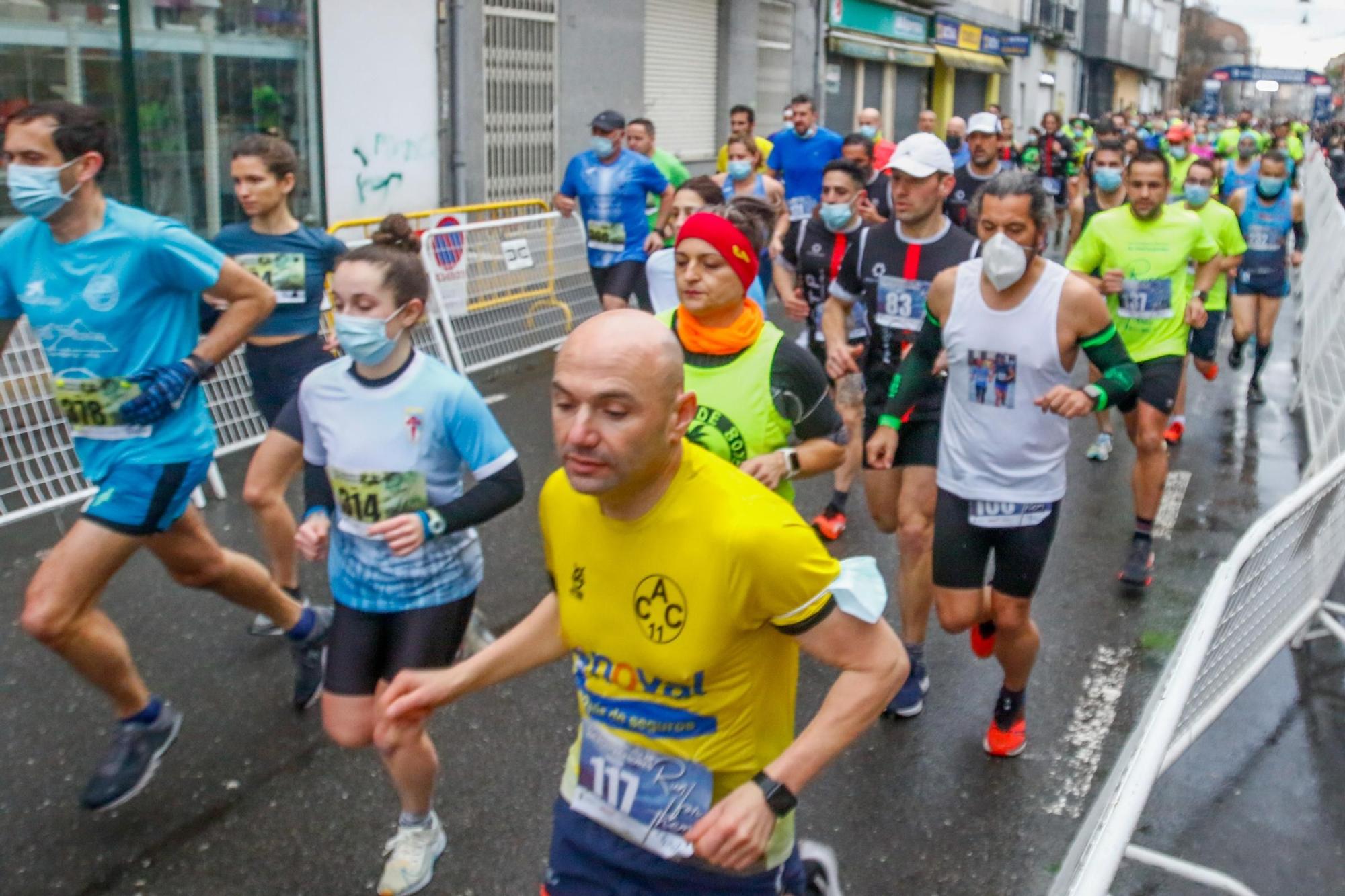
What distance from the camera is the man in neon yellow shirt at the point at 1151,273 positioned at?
6848mm

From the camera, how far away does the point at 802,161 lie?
1309 cm

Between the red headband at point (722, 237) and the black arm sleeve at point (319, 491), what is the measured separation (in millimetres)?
1154

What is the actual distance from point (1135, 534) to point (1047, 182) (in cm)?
1523

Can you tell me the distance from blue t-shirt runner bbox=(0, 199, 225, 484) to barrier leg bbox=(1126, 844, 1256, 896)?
302 centimetres

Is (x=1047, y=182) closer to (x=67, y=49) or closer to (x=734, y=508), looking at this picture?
(x=67, y=49)

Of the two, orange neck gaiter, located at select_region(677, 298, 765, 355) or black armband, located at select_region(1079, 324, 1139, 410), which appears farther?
black armband, located at select_region(1079, 324, 1139, 410)

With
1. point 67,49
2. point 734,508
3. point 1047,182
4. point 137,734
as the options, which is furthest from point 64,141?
point 1047,182

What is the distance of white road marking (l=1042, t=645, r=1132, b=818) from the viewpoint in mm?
4348

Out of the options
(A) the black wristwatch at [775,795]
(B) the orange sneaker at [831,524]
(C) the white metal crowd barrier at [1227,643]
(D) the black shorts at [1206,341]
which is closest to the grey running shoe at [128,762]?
(A) the black wristwatch at [775,795]

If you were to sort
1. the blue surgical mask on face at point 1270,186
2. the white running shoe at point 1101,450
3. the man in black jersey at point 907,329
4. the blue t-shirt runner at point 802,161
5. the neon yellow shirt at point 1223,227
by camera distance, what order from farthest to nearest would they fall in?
the blue t-shirt runner at point 802,161 → the blue surgical mask on face at point 1270,186 → the white running shoe at point 1101,450 → the neon yellow shirt at point 1223,227 → the man in black jersey at point 907,329

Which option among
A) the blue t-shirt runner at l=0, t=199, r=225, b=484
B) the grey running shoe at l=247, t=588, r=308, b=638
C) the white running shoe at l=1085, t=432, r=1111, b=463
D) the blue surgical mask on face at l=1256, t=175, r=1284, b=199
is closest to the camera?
the blue t-shirt runner at l=0, t=199, r=225, b=484

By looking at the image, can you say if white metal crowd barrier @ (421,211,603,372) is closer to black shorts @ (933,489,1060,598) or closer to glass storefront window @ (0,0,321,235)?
glass storefront window @ (0,0,321,235)

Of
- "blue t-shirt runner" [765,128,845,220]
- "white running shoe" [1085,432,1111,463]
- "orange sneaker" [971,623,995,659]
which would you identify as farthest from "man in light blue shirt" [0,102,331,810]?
"blue t-shirt runner" [765,128,845,220]

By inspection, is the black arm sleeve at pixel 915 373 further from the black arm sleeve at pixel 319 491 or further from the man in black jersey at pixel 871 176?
the man in black jersey at pixel 871 176
